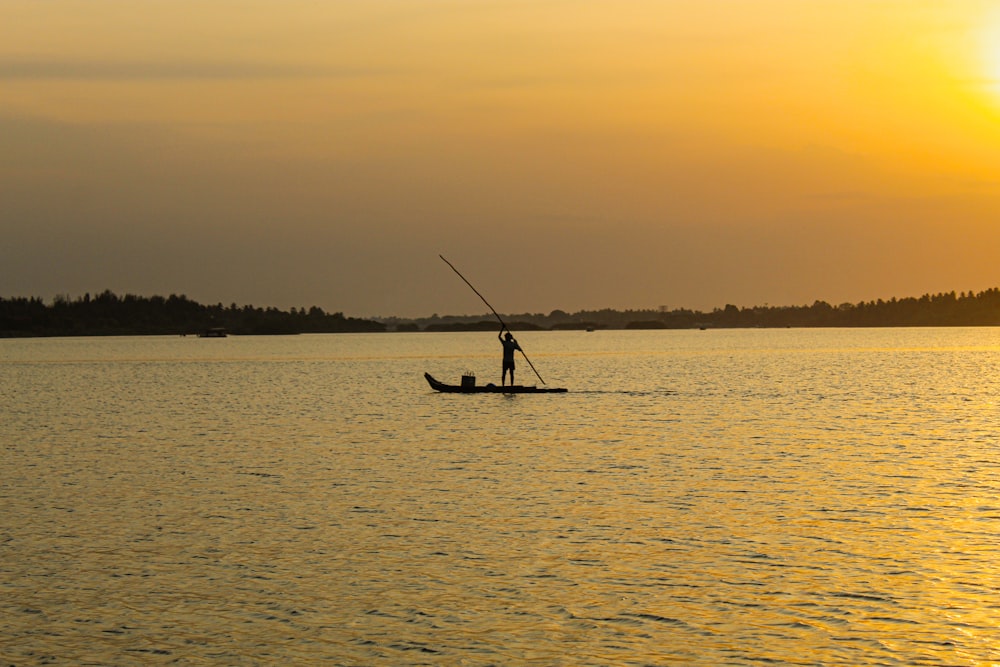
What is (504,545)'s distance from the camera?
20000 mm

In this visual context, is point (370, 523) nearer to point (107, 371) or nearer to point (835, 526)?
point (835, 526)

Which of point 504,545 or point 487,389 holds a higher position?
point 487,389

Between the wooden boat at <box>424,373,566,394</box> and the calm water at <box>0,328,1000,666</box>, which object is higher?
the wooden boat at <box>424,373,566,394</box>

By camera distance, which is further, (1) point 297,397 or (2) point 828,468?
(1) point 297,397

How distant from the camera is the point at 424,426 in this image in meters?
47.4

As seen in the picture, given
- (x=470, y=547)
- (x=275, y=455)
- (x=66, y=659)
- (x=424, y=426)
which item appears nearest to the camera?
(x=66, y=659)

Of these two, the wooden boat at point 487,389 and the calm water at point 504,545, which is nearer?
the calm water at point 504,545

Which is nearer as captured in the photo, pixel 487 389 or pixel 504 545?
pixel 504 545

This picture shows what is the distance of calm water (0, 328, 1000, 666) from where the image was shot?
14078mm

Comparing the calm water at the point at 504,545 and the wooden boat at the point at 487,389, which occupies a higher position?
the wooden boat at the point at 487,389

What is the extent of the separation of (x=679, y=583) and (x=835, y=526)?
20.1 ft

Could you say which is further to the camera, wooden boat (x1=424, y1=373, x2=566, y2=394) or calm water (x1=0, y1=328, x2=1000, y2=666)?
wooden boat (x1=424, y1=373, x2=566, y2=394)

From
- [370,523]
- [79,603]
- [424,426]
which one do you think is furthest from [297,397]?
[79,603]

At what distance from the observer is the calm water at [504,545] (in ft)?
46.2
